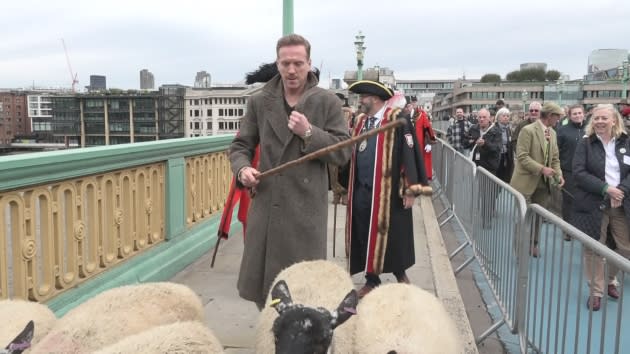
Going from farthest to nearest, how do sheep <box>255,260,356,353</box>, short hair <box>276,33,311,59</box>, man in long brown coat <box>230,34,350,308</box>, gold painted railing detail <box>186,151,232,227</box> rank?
gold painted railing detail <box>186,151,232,227</box> < man in long brown coat <box>230,34,350,308</box> < short hair <box>276,33,311,59</box> < sheep <box>255,260,356,353</box>

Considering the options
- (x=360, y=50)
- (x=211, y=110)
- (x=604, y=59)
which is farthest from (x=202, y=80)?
(x=360, y=50)

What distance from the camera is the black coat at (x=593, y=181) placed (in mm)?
5109

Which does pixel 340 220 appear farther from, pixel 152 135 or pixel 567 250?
pixel 152 135

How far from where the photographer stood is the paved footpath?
412 centimetres

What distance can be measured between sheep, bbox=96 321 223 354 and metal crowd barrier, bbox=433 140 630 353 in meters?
1.77

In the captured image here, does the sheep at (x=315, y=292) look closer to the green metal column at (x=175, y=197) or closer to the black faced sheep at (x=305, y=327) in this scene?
the black faced sheep at (x=305, y=327)

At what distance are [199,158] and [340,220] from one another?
3.19 m

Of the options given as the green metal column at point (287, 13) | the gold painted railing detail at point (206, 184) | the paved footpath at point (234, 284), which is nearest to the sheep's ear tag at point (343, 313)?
the paved footpath at point (234, 284)

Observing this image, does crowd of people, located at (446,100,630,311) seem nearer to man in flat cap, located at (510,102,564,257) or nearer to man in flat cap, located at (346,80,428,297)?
man in flat cap, located at (510,102,564,257)

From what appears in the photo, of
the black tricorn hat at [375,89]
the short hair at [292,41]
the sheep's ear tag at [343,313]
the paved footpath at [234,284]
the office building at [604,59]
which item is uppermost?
the office building at [604,59]

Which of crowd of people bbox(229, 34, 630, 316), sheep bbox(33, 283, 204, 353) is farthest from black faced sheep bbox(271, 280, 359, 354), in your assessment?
crowd of people bbox(229, 34, 630, 316)

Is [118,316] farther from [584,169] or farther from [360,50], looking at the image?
[360,50]

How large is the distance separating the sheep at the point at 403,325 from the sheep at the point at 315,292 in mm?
88

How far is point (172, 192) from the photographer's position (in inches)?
216
